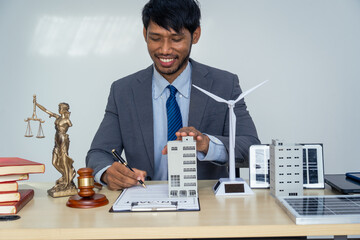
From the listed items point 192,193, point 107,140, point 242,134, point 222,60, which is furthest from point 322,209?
point 222,60

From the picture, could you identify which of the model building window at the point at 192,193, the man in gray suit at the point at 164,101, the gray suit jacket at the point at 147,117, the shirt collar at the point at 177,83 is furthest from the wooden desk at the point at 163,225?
the shirt collar at the point at 177,83

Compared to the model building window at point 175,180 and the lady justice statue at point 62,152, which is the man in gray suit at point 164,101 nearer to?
the lady justice statue at point 62,152

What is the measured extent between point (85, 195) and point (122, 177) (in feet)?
1.01

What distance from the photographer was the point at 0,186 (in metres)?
1.74

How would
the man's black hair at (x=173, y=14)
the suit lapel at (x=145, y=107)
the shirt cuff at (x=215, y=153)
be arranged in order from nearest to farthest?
the shirt cuff at (x=215, y=153) → the man's black hair at (x=173, y=14) → the suit lapel at (x=145, y=107)

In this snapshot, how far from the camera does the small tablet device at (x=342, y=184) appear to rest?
6.27 ft

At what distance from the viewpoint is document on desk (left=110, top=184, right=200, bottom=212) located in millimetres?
1687

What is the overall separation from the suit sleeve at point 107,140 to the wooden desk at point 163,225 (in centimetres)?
77

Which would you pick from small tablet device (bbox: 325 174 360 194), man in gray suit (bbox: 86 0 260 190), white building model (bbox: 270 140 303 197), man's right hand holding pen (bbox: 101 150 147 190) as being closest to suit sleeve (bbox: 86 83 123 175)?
man in gray suit (bbox: 86 0 260 190)

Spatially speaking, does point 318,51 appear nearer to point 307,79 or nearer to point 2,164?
point 307,79

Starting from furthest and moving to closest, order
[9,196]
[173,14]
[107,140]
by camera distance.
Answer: [107,140], [173,14], [9,196]

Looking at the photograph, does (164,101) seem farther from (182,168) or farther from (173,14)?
(182,168)

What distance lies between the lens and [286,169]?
1.86 m

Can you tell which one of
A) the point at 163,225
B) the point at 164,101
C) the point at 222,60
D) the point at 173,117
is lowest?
the point at 163,225
